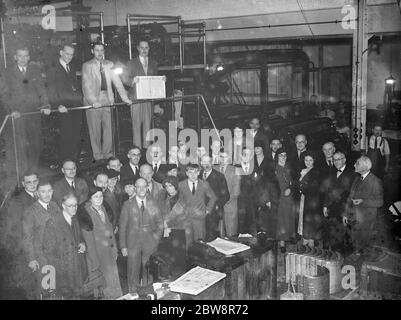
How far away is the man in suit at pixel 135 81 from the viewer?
752 cm

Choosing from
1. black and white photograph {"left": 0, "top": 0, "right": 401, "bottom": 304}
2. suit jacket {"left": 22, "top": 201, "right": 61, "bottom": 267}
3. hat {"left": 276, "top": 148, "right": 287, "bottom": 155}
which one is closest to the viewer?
suit jacket {"left": 22, "top": 201, "right": 61, "bottom": 267}

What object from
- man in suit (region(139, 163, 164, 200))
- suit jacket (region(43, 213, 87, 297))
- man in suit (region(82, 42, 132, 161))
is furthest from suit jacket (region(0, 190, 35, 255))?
man in suit (region(82, 42, 132, 161))

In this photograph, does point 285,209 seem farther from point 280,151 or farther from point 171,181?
point 171,181

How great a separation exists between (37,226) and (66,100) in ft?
7.49

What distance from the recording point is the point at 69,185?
5801 mm

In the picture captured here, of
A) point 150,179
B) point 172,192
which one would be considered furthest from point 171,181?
point 150,179

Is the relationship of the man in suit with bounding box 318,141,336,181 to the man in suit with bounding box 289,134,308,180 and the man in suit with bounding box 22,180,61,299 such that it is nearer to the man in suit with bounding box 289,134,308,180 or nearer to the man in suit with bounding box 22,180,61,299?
the man in suit with bounding box 289,134,308,180

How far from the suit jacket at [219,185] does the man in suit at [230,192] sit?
0.18m

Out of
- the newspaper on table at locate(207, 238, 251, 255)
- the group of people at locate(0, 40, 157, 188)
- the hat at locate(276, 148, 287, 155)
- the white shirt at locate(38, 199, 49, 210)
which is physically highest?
the group of people at locate(0, 40, 157, 188)

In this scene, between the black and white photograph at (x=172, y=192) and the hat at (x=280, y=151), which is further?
the hat at (x=280, y=151)

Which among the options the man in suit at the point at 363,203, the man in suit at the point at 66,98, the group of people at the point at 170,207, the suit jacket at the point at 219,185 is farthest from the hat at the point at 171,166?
the man in suit at the point at 363,203

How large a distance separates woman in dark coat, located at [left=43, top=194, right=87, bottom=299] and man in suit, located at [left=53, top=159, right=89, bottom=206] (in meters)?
0.28

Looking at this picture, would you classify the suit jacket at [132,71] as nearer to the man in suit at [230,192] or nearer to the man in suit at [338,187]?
the man in suit at [230,192]

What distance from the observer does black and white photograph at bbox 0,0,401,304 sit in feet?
17.0
